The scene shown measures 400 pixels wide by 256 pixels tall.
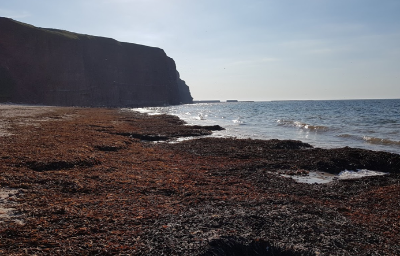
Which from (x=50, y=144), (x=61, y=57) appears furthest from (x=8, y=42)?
(x=50, y=144)

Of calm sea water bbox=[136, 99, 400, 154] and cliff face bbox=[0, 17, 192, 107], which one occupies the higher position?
cliff face bbox=[0, 17, 192, 107]

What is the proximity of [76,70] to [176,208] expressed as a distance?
272 ft

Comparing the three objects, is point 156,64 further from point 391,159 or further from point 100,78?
point 391,159

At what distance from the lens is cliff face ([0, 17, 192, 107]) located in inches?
2594

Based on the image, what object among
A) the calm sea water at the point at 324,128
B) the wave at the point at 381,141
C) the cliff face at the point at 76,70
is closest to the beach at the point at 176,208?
the calm sea water at the point at 324,128

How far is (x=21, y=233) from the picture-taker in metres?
4.29

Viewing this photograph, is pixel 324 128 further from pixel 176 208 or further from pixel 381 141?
pixel 176 208

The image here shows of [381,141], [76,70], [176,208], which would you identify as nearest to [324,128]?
[381,141]

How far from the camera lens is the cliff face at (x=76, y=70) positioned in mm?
65875

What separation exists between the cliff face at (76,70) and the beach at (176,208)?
55.7 m

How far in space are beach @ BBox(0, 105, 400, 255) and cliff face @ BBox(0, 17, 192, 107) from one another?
55.7m

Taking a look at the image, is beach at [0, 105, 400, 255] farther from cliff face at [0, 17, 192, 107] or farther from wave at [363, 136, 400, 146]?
cliff face at [0, 17, 192, 107]

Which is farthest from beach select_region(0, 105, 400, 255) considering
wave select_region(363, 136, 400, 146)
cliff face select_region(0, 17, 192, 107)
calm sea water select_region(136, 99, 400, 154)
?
cliff face select_region(0, 17, 192, 107)

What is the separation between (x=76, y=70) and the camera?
3167 inches
